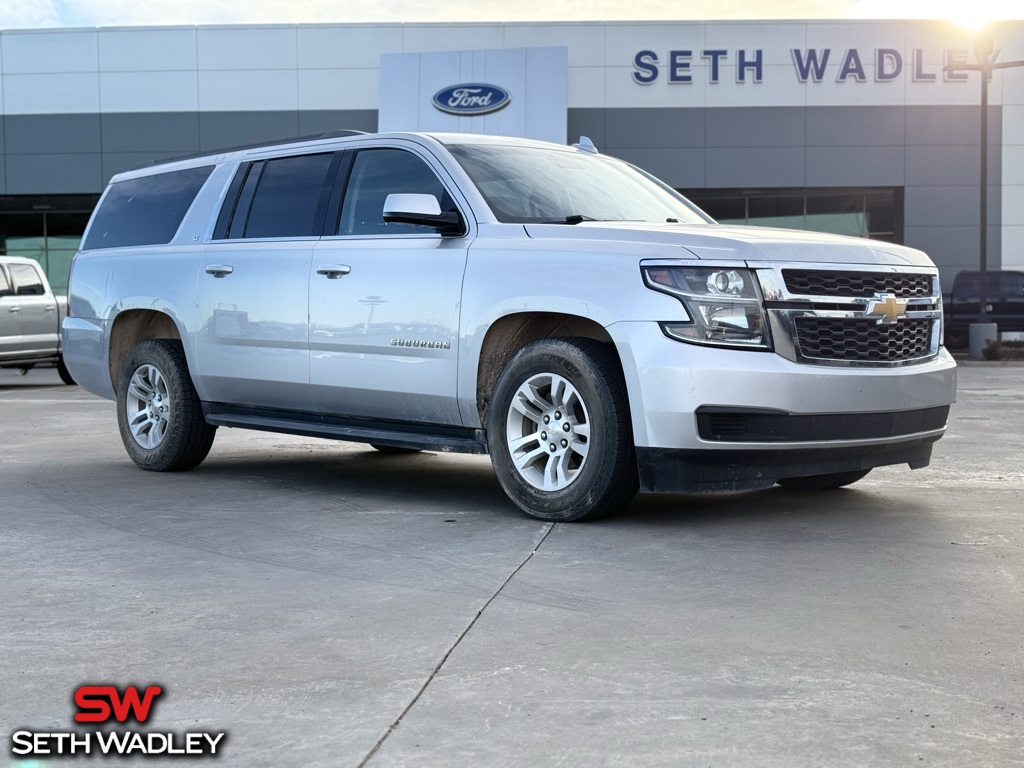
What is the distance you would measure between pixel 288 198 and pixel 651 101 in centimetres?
3004

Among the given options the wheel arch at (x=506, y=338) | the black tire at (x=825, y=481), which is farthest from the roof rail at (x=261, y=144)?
the black tire at (x=825, y=481)

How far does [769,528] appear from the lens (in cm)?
606

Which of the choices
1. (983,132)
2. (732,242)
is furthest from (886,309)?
(983,132)

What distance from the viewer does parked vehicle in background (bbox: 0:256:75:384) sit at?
60.7 ft

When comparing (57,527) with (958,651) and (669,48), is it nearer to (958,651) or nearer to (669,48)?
(958,651)

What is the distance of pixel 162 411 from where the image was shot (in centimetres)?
837

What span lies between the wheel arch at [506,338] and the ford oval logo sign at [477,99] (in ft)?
Result: 93.5

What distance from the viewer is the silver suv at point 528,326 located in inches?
229

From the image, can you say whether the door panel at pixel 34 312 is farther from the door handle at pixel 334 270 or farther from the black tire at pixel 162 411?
the door handle at pixel 334 270

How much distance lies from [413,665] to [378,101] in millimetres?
33861

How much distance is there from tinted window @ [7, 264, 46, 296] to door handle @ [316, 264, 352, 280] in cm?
1294

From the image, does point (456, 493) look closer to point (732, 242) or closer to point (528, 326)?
point (528, 326)

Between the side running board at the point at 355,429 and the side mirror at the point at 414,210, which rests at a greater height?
the side mirror at the point at 414,210

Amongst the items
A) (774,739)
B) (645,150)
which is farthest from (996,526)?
(645,150)
